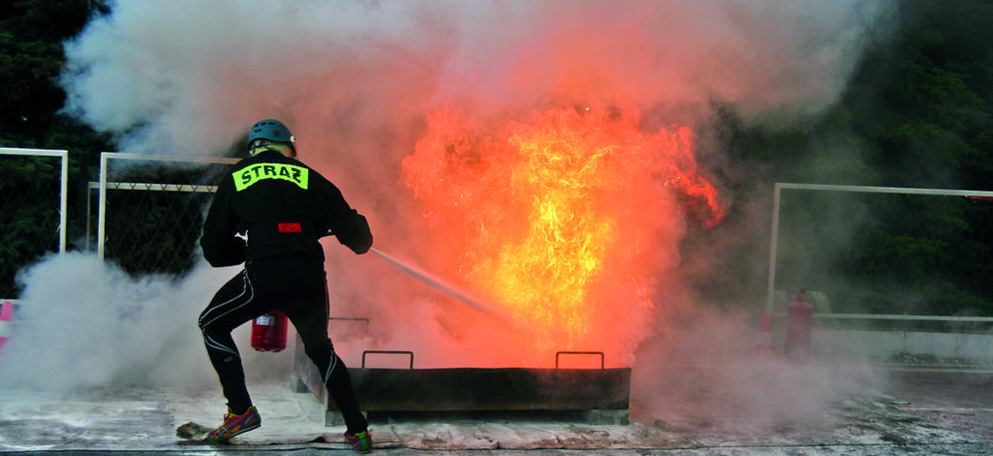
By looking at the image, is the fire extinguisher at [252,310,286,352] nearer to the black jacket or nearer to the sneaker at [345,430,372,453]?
the black jacket

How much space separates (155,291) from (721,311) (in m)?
5.99

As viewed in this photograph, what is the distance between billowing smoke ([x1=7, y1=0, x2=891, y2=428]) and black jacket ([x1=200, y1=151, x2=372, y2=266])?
6.13 ft

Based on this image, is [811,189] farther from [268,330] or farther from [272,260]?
[272,260]

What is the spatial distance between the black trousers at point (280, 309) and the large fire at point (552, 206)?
1770 mm

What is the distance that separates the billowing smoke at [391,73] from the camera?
6406 mm

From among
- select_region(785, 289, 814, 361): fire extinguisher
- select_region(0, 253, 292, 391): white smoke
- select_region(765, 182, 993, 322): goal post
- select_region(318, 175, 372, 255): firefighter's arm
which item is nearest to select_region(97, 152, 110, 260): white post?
select_region(0, 253, 292, 391): white smoke

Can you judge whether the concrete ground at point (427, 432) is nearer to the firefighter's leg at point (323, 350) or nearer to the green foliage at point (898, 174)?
the firefighter's leg at point (323, 350)

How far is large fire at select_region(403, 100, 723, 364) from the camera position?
20.3 feet

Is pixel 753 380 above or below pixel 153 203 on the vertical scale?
below

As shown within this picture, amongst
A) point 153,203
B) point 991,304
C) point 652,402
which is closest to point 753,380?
point 652,402

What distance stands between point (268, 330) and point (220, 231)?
33.8 inches

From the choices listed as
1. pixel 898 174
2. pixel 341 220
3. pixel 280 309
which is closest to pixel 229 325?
pixel 280 309

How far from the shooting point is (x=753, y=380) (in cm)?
764

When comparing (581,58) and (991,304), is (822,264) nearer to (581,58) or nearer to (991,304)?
(991,304)
